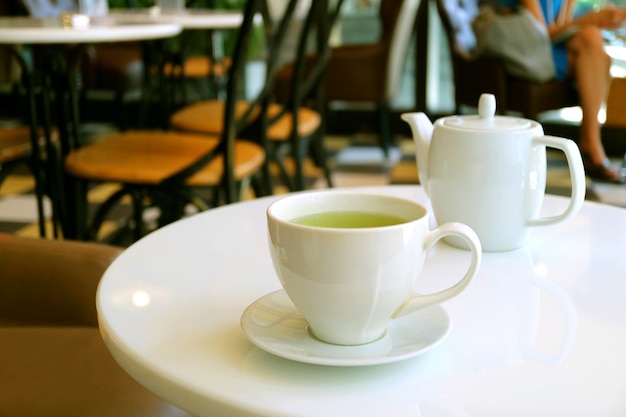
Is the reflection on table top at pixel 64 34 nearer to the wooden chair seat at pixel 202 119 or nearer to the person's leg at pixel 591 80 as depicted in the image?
the wooden chair seat at pixel 202 119

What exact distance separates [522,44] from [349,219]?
281cm

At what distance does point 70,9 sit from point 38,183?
1755 millimetres

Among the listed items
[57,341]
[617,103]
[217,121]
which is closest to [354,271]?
[57,341]

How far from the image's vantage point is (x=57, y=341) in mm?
907

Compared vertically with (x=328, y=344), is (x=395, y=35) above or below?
below

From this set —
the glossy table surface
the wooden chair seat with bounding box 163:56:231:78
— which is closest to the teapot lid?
the glossy table surface

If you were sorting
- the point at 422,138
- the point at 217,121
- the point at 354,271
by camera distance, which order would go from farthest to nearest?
1. the point at 217,121
2. the point at 422,138
3. the point at 354,271

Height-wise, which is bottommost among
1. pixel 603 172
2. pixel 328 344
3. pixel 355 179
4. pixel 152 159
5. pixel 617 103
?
pixel 355 179

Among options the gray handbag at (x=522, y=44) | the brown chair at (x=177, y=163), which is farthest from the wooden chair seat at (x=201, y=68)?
the brown chair at (x=177, y=163)

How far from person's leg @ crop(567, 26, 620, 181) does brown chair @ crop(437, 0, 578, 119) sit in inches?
2.9

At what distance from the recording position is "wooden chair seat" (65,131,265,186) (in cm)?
171

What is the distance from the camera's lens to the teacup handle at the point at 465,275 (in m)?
0.50

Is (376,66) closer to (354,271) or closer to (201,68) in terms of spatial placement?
(201,68)

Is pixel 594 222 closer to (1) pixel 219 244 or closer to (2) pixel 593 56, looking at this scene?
(1) pixel 219 244
